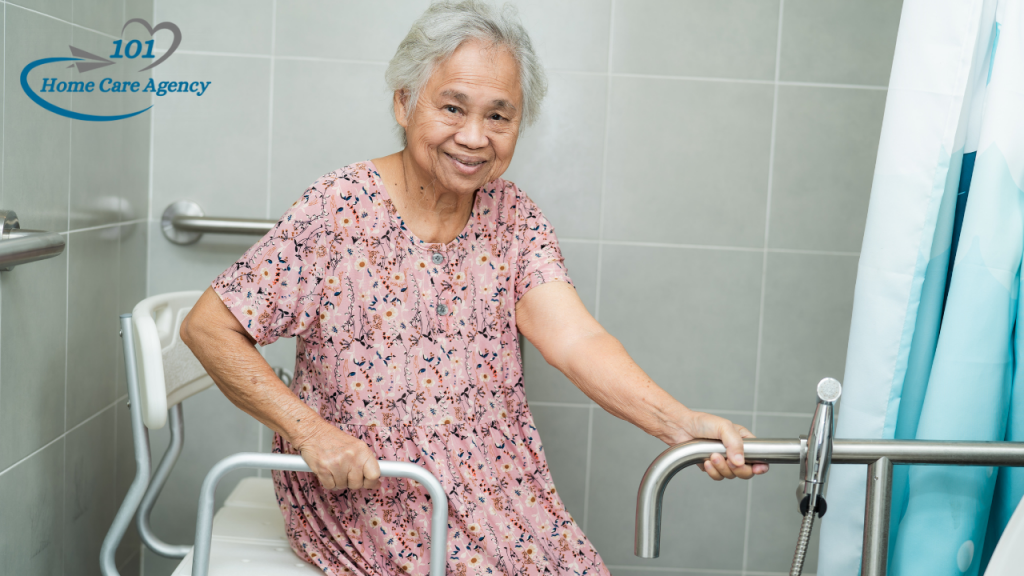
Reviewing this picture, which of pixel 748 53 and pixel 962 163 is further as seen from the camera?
pixel 748 53

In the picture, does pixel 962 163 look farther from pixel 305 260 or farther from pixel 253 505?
pixel 253 505

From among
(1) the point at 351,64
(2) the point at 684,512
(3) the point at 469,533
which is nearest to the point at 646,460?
(2) the point at 684,512

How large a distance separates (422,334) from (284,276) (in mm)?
221

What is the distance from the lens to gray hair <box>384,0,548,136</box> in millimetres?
1161

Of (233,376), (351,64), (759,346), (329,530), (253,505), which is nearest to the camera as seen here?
(233,376)

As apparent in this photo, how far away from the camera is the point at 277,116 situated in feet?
5.95

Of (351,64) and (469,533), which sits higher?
(351,64)

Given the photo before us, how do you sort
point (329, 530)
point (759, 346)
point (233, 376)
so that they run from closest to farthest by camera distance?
point (233, 376) < point (329, 530) < point (759, 346)

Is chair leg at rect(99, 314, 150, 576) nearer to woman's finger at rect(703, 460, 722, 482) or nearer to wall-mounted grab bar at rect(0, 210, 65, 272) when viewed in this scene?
wall-mounted grab bar at rect(0, 210, 65, 272)

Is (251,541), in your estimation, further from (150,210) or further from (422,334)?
(150,210)

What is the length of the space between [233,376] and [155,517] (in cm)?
107

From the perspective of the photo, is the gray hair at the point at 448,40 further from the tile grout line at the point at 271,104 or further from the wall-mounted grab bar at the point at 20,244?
the tile grout line at the point at 271,104

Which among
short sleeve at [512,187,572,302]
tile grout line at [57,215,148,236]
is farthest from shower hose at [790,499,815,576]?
tile grout line at [57,215,148,236]

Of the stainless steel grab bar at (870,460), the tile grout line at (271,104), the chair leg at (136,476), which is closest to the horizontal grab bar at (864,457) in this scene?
the stainless steel grab bar at (870,460)
